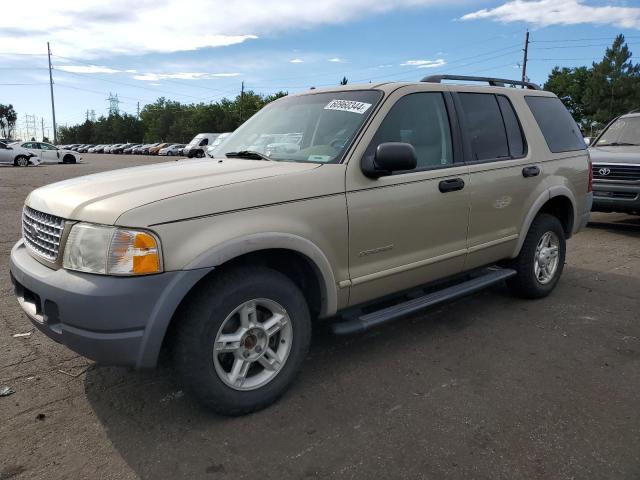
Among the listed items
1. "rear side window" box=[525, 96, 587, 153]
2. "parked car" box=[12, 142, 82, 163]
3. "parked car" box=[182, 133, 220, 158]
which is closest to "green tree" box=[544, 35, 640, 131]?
"parked car" box=[182, 133, 220, 158]

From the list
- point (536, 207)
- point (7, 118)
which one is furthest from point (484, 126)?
point (7, 118)

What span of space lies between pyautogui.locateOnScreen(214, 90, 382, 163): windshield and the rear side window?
2.06 metres

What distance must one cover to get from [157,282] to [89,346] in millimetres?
448

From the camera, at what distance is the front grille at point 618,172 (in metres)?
7.88

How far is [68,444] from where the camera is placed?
2.65m

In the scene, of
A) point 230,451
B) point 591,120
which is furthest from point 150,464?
point 591,120

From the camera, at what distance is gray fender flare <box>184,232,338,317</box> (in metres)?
2.58

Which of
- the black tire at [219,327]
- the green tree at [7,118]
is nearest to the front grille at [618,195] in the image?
the black tire at [219,327]

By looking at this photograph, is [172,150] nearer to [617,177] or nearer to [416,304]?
A: [617,177]

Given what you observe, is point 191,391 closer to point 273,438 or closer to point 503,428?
point 273,438

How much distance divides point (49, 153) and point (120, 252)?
111 ft

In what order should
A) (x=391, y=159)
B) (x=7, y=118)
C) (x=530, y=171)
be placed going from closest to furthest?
(x=391, y=159)
(x=530, y=171)
(x=7, y=118)

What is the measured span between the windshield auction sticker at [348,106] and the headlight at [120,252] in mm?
1717

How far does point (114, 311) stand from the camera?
7.88 feet
